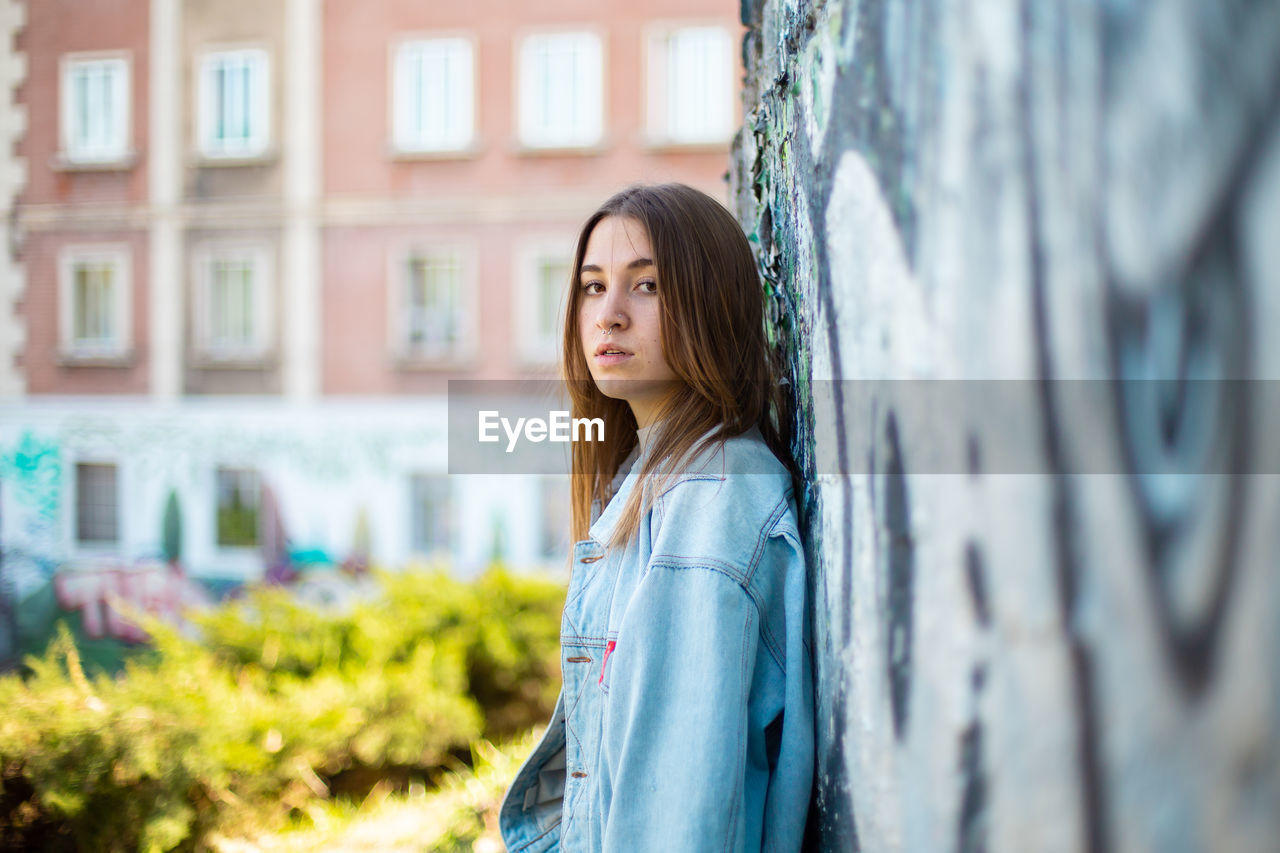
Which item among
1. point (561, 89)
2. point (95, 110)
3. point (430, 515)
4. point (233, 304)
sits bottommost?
point (430, 515)

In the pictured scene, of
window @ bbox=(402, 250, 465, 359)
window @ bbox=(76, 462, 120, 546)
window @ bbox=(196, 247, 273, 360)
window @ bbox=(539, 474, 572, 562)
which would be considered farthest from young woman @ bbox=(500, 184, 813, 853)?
window @ bbox=(76, 462, 120, 546)

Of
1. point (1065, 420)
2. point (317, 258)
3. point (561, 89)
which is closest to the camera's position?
point (1065, 420)

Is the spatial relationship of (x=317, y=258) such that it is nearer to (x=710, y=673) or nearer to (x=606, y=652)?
(x=606, y=652)

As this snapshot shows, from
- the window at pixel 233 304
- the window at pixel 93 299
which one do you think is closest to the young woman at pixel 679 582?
the window at pixel 233 304

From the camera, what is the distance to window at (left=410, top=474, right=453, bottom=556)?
1393 centimetres

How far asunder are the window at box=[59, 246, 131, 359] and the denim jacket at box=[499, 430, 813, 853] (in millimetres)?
15604

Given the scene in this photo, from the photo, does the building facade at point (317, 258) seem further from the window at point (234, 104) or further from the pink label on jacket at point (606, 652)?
the pink label on jacket at point (606, 652)

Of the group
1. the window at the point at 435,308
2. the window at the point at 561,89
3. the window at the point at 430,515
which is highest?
the window at the point at 561,89

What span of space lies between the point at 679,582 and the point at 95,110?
56.1 ft

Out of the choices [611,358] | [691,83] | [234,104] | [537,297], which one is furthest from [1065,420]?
[234,104]

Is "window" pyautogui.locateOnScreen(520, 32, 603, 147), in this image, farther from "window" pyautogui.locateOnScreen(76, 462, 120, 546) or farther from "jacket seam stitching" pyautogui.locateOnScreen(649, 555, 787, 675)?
"jacket seam stitching" pyautogui.locateOnScreen(649, 555, 787, 675)

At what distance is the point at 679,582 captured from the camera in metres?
1.33

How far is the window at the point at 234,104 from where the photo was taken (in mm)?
14508

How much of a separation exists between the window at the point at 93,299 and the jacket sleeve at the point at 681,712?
15.7 metres
